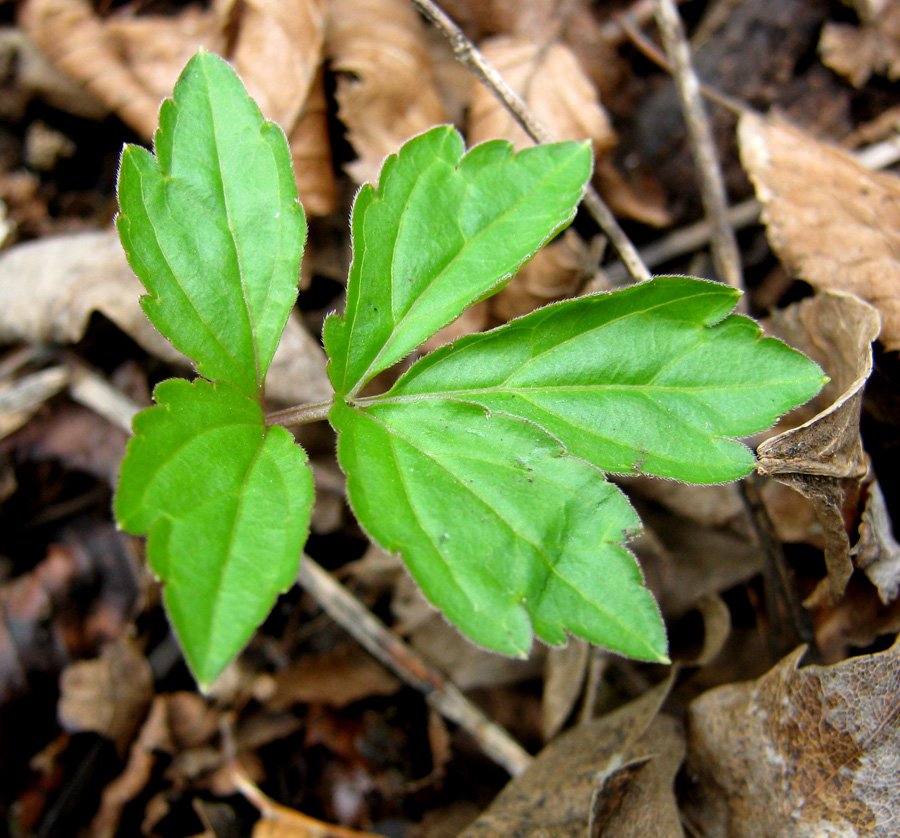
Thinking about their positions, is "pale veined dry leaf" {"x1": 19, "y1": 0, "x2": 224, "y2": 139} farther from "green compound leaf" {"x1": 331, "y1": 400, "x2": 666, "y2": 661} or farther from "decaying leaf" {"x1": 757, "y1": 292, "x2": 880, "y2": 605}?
"decaying leaf" {"x1": 757, "y1": 292, "x2": 880, "y2": 605}

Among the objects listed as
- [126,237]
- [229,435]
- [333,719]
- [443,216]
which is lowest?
[333,719]

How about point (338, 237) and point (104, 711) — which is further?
point (338, 237)

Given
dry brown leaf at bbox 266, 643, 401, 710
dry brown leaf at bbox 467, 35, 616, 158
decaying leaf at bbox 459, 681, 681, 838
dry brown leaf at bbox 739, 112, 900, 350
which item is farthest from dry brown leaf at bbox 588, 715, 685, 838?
dry brown leaf at bbox 467, 35, 616, 158

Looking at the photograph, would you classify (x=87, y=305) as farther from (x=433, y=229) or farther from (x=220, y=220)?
(x=433, y=229)

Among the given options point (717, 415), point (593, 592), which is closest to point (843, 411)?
point (717, 415)

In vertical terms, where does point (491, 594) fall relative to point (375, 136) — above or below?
below

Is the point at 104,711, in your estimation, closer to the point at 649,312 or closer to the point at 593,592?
the point at 593,592
